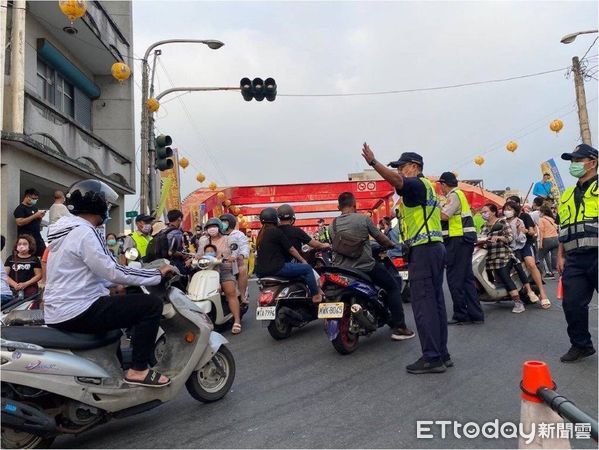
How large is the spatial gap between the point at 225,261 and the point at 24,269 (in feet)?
8.61

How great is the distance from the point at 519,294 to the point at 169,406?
18.2ft

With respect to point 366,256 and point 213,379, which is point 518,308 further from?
point 213,379

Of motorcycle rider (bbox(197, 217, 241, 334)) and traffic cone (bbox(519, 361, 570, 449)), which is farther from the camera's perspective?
motorcycle rider (bbox(197, 217, 241, 334))

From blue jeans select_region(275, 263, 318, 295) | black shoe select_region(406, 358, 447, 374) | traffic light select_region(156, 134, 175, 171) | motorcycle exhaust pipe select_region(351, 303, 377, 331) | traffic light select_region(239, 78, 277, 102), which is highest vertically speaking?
traffic light select_region(239, 78, 277, 102)

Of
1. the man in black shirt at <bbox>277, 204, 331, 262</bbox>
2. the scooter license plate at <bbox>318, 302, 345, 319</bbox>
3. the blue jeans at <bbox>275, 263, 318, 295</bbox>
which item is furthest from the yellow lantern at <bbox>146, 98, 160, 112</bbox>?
the scooter license plate at <bbox>318, 302, 345, 319</bbox>

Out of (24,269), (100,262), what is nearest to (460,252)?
(100,262)

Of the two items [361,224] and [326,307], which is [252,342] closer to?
[326,307]

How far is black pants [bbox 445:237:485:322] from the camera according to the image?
6305 mm

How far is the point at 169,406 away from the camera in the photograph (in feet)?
13.2

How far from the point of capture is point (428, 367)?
4.43m

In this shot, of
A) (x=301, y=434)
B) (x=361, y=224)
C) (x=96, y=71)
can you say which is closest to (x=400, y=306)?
(x=361, y=224)

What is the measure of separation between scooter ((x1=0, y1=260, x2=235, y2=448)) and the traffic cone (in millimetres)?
2372

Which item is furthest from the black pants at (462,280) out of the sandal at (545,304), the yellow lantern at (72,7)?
the yellow lantern at (72,7)

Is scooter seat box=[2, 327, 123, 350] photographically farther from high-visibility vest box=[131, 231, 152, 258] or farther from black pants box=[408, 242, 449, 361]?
high-visibility vest box=[131, 231, 152, 258]
